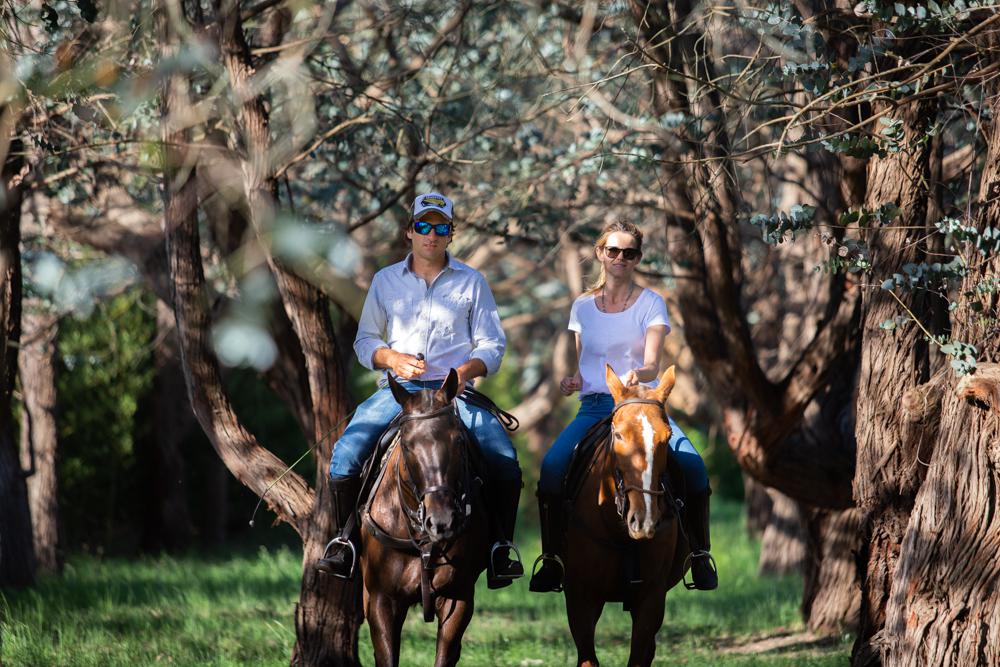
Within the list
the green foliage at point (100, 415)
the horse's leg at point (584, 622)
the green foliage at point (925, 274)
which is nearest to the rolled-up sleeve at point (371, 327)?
the horse's leg at point (584, 622)

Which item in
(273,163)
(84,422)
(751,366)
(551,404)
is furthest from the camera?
(551,404)

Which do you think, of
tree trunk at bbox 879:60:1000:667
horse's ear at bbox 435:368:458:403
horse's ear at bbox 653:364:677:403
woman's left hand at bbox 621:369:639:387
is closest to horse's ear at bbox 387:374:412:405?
horse's ear at bbox 435:368:458:403

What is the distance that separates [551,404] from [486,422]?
18331mm

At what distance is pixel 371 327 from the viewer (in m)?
7.37

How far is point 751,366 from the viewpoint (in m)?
10.7

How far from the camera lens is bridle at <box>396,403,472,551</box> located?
639 cm

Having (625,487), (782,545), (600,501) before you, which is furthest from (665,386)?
(782,545)

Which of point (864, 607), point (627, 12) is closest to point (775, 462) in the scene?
point (864, 607)

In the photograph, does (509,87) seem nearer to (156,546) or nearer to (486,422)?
(486,422)

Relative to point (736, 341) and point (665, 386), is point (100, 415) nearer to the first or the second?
point (736, 341)

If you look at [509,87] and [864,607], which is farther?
[509,87]

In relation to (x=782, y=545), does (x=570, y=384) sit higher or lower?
higher

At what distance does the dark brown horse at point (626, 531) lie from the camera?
663cm

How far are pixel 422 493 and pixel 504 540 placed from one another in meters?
0.88
